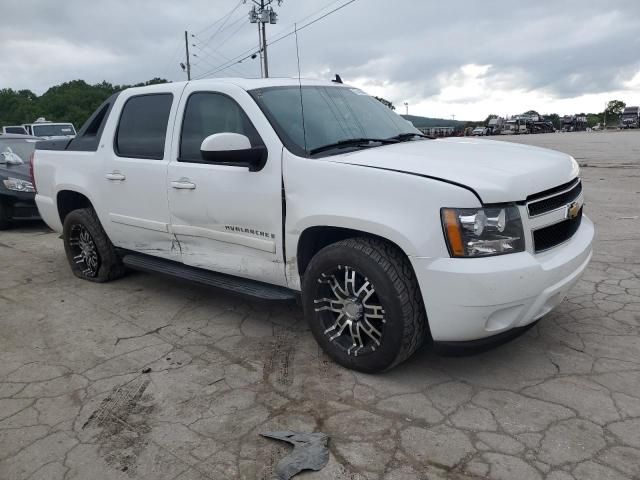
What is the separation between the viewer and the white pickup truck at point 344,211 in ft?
9.06

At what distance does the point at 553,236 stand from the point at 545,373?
2.64ft

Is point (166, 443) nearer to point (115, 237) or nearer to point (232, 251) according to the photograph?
point (232, 251)

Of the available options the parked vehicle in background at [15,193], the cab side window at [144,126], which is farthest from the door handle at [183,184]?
the parked vehicle in background at [15,193]

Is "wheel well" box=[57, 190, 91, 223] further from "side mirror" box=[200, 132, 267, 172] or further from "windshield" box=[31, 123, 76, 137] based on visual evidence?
"windshield" box=[31, 123, 76, 137]

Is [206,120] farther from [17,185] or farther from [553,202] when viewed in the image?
[17,185]

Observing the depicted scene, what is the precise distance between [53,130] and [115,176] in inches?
702

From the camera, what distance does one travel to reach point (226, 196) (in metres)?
3.64

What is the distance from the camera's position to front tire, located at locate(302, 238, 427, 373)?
2.94m

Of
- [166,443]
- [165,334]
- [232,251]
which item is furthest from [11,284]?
[166,443]

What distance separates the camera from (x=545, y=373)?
10.4ft

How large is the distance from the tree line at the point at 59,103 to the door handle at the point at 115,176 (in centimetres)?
6879

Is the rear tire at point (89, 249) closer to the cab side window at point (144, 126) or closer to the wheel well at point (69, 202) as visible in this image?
the wheel well at point (69, 202)

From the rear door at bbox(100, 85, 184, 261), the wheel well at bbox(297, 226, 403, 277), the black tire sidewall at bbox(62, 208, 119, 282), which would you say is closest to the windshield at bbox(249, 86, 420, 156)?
the wheel well at bbox(297, 226, 403, 277)

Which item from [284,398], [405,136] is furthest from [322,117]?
[284,398]
